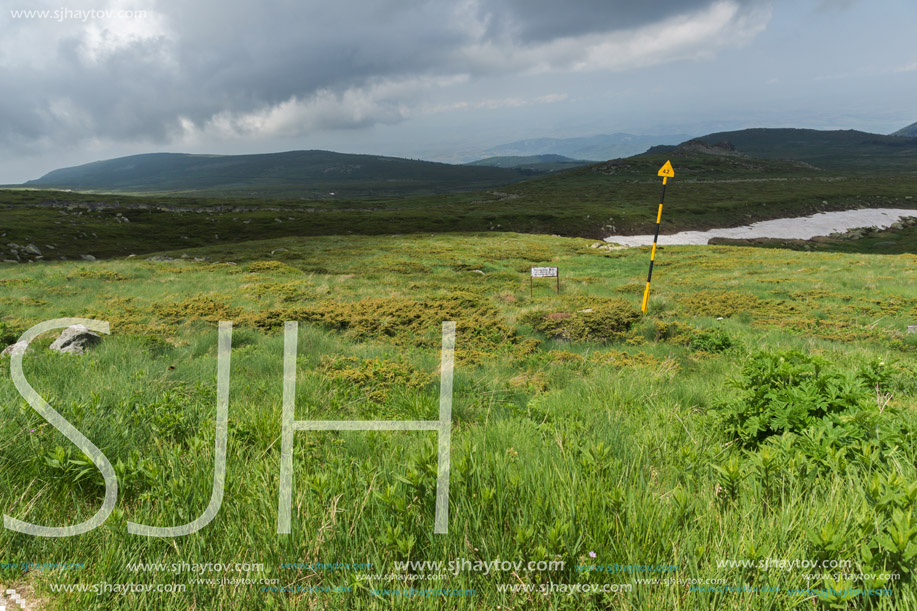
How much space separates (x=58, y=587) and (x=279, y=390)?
3.01m

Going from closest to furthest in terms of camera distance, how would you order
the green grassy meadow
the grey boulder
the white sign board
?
the green grassy meadow < the grey boulder < the white sign board

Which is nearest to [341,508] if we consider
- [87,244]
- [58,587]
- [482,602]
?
[482,602]

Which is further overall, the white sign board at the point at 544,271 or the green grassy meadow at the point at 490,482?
the white sign board at the point at 544,271

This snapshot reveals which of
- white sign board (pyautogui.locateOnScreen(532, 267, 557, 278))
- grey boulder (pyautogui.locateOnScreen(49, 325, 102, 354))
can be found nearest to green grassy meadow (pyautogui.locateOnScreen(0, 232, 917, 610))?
grey boulder (pyautogui.locateOnScreen(49, 325, 102, 354))

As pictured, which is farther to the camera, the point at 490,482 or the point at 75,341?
the point at 75,341

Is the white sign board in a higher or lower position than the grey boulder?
higher

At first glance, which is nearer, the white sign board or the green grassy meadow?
the green grassy meadow

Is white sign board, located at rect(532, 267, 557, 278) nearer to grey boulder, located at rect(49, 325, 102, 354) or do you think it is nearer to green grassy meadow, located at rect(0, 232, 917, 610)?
green grassy meadow, located at rect(0, 232, 917, 610)

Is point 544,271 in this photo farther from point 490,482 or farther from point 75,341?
point 490,482

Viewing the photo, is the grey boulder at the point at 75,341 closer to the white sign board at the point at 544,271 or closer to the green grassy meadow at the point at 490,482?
the green grassy meadow at the point at 490,482

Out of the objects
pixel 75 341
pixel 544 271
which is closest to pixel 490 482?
pixel 75 341

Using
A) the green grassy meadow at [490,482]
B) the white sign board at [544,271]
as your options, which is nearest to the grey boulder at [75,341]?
the green grassy meadow at [490,482]

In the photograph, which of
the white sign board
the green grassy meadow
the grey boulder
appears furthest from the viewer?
the white sign board

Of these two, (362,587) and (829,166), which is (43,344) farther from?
(829,166)
